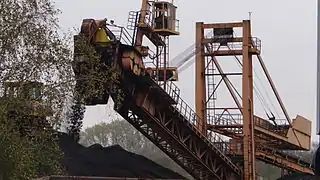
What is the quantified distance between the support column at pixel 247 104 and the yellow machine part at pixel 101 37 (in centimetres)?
1109

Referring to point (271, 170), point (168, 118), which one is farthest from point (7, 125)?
point (271, 170)

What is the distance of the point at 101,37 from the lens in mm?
25781

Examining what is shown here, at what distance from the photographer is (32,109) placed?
18391 millimetres

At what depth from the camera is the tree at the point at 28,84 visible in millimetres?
18172

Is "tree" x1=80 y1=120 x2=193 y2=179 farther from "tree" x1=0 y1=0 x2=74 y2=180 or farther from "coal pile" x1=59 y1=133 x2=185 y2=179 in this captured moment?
"tree" x1=0 y1=0 x2=74 y2=180

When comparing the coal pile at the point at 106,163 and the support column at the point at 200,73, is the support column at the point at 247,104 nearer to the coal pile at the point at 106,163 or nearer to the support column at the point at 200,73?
the support column at the point at 200,73

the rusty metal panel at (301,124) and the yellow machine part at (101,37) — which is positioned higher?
the yellow machine part at (101,37)

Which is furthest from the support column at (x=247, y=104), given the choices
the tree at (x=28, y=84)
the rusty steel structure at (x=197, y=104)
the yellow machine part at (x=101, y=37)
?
the tree at (x=28, y=84)

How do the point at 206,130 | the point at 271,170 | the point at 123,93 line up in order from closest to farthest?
the point at 123,93
the point at 206,130
the point at 271,170

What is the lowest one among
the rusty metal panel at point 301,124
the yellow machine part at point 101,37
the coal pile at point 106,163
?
the coal pile at point 106,163

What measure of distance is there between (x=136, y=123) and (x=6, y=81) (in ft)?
37.1

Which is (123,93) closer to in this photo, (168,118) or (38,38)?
(168,118)

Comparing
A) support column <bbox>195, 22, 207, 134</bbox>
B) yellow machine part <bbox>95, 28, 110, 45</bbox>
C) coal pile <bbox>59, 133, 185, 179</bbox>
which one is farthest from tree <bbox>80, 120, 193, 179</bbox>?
yellow machine part <bbox>95, 28, 110, 45</bbox>

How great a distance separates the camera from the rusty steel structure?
25703 mm
